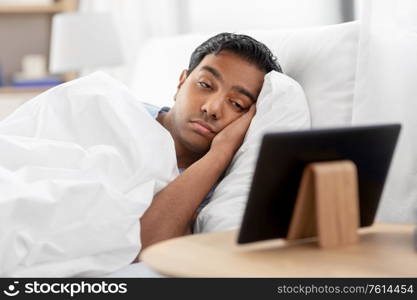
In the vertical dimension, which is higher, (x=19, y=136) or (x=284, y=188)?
(x=284, y=188)

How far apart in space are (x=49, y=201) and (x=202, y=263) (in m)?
0.46

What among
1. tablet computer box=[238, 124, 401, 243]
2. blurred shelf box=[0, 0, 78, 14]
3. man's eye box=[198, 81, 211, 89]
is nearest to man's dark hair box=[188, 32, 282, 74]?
man's eye box=[198, 81, 211, 89]

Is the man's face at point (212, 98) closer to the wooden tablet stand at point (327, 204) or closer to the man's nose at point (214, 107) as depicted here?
the man's nose at point (214, 107)

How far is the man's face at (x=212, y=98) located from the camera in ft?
6.46

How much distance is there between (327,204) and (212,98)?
2.63 feet

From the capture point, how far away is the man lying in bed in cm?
176

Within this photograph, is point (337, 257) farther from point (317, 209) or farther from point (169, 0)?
point (169, 0)

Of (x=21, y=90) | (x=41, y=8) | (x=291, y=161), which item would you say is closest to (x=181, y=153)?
(x=291, y=161)

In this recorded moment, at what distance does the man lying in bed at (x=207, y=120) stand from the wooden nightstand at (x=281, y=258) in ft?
1.39

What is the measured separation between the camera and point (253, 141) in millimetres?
1896

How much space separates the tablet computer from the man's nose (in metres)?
0.70

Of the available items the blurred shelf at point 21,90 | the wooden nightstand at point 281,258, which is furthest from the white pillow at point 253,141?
the blurred shelf at point 21,90

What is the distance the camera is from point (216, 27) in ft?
13.8

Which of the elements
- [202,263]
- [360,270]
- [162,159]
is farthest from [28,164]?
[360,270]
